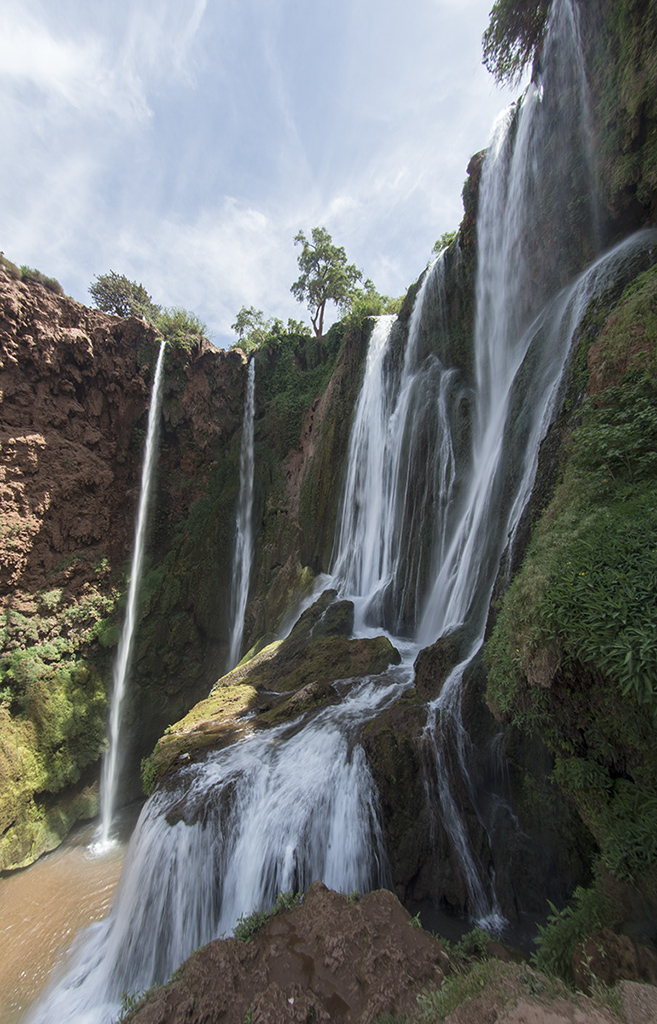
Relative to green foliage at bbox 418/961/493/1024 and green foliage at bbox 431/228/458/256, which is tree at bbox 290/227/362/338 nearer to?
green foliage at bbox 431/228/458/256

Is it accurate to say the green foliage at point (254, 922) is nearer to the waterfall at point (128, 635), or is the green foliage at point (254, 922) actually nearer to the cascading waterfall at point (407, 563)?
the cascading waterfall at point (407, 563)

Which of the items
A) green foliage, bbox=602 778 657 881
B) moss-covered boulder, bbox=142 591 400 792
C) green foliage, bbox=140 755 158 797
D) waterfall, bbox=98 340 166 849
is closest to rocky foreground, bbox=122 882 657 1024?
green foliage, bbox=602 778 657 881

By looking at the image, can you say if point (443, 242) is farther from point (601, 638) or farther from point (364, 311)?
point (601, 638)

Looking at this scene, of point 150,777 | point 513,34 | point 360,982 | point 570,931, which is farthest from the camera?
point 513,34

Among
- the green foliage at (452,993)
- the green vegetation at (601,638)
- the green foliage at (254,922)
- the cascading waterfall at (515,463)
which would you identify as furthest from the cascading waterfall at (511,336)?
the green foliage at (452,993)

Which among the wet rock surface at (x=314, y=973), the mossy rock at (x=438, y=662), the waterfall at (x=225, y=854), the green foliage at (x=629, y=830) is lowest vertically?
the waterfall at (x=225, y=854)

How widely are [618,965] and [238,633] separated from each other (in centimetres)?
1557

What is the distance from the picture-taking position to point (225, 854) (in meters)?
4.80

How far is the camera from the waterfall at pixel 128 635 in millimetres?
12930

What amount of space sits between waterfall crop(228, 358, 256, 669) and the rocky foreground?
13644mm

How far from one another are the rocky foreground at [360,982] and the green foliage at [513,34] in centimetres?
1583

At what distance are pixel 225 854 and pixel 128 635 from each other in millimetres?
12473

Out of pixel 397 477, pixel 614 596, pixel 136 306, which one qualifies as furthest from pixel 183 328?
pixel 614 596

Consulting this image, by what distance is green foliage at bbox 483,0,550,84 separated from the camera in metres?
9.55
